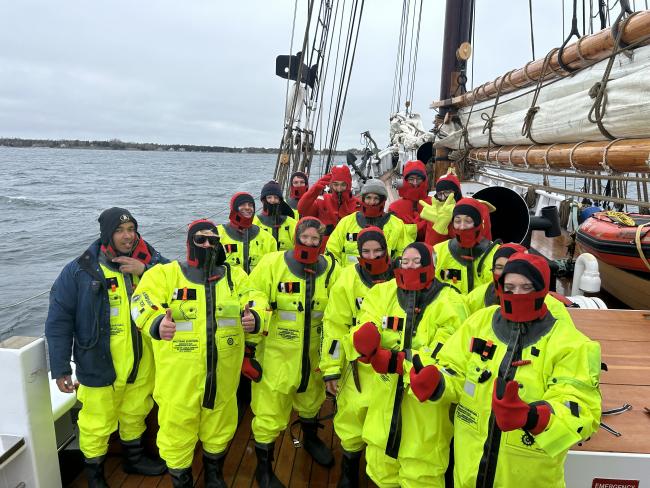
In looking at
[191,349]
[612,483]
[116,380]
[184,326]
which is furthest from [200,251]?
[612,483]

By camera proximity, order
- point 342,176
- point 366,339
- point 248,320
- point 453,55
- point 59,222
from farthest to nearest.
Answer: point 59,222 → point 453,55 → point 342,176 → point 248,320 → point 366,339

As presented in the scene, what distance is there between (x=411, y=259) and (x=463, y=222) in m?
0.83

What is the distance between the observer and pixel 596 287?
4.34 metres

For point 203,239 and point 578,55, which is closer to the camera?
point 203,239

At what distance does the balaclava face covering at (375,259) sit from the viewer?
9.30 ft

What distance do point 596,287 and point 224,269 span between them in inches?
129

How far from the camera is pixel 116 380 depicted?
2.95 m

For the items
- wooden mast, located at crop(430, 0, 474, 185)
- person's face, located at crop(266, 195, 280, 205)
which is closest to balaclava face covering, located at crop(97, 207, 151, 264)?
person's face, located at crop(266, 195, 280, 205)

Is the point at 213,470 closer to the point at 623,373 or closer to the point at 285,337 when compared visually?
the point at 285,337

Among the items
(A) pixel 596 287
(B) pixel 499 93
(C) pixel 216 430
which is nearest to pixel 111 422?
(C) pixel 216 430

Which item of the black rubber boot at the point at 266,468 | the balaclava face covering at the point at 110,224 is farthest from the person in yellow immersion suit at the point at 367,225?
the balaclava face covering at the point at 110,224

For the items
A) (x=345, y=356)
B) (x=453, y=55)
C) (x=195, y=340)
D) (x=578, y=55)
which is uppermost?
(x=453, y=55)

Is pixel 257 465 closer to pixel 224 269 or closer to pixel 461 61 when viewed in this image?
pixel 224 269

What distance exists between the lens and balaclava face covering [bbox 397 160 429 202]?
15.2 feet
